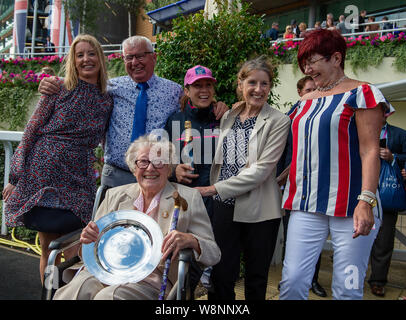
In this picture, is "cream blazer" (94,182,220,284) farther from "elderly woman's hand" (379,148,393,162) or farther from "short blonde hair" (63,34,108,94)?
"elderly woman's hand" (379,148,393,162)

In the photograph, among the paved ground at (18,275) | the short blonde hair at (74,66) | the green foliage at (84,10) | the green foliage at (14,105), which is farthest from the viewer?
the green foliage at (84,10)

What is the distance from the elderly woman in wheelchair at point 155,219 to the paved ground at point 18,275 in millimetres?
1451

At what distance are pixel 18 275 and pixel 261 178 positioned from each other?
2.62 m

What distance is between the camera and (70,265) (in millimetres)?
2059

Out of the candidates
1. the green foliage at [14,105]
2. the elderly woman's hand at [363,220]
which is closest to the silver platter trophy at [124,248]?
the elderly woman's hand at [363,220]

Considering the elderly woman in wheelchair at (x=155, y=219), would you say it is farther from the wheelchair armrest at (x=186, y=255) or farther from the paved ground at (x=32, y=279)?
the paved ground at (x=32, y=279)

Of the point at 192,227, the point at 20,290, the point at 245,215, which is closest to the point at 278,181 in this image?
the point at 245,215

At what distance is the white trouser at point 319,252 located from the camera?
1842mm

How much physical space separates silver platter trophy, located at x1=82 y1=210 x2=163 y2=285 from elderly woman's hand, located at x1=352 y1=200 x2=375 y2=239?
937 mm

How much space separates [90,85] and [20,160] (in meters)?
0.71

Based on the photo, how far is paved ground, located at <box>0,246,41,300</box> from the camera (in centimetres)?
311

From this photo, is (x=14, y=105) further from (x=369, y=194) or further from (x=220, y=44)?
(x=369, y=194)
